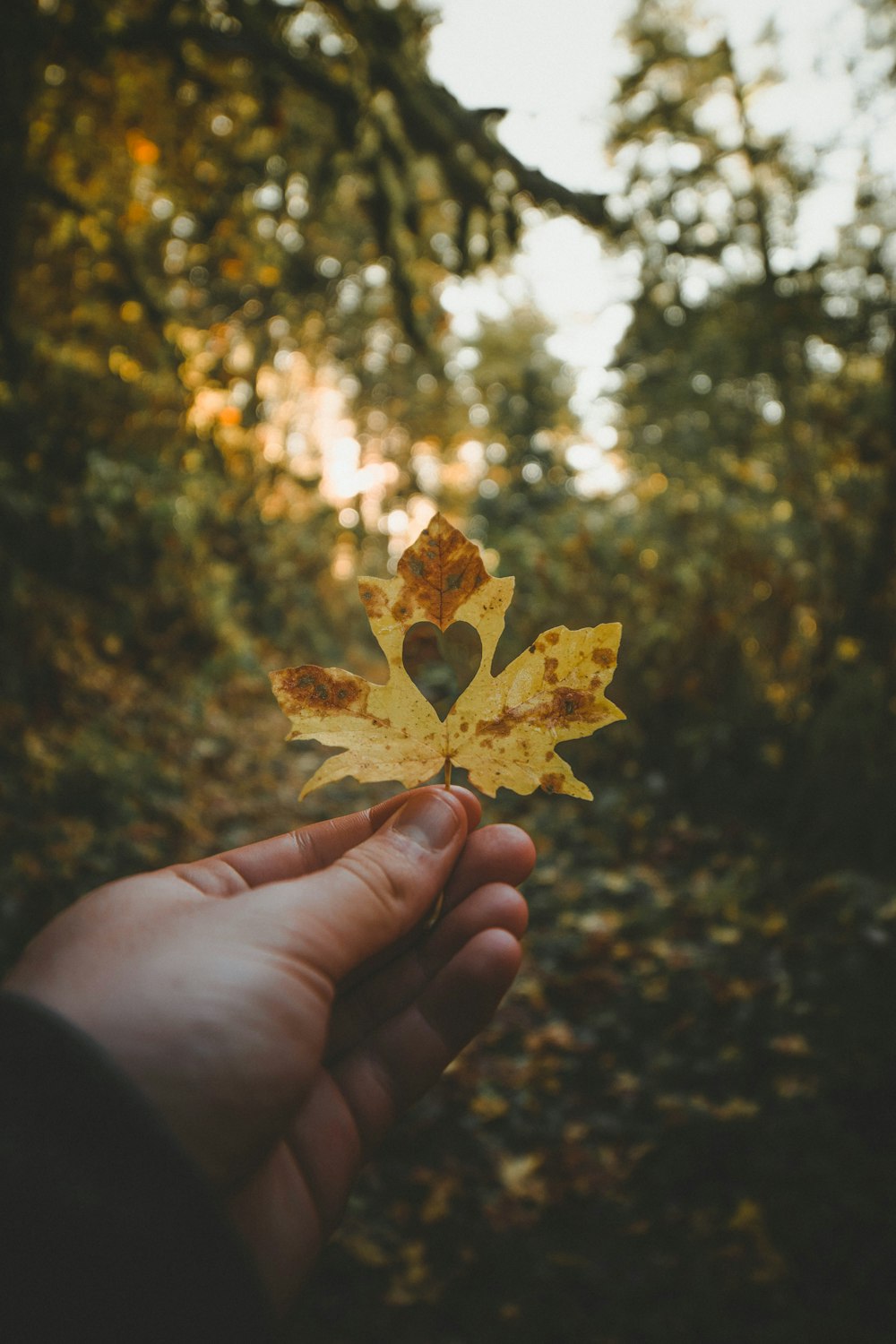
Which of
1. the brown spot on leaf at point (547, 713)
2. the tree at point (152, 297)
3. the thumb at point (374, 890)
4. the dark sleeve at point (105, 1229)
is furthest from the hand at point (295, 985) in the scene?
the tree at point (152, 297)

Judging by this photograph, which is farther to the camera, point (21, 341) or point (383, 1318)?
point (21, 341)

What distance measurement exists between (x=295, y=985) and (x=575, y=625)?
3792mm

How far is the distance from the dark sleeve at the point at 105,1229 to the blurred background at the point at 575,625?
0.84m

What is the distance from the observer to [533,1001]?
10.7ft

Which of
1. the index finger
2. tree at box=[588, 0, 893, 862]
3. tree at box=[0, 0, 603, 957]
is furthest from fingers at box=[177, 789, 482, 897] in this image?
tree at box=[588, 0, 893, 862]

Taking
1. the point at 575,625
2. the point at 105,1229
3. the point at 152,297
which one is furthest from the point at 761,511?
the point at 105,1229

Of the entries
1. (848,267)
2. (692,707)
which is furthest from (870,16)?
(692,707)

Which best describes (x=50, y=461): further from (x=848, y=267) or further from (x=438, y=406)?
(x=438, y=406)

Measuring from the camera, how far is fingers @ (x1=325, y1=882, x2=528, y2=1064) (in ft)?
4.18

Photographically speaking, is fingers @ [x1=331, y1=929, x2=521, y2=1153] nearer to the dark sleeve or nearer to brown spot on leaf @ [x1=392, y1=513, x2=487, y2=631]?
the dark sleeve

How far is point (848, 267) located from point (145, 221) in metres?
6.90

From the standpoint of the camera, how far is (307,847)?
→ 1.33 metres

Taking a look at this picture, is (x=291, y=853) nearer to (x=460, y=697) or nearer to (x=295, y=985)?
(x=295, y=985)

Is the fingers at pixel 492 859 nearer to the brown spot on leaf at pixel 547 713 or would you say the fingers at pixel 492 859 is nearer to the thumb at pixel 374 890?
the thumb at pixel 374 890
